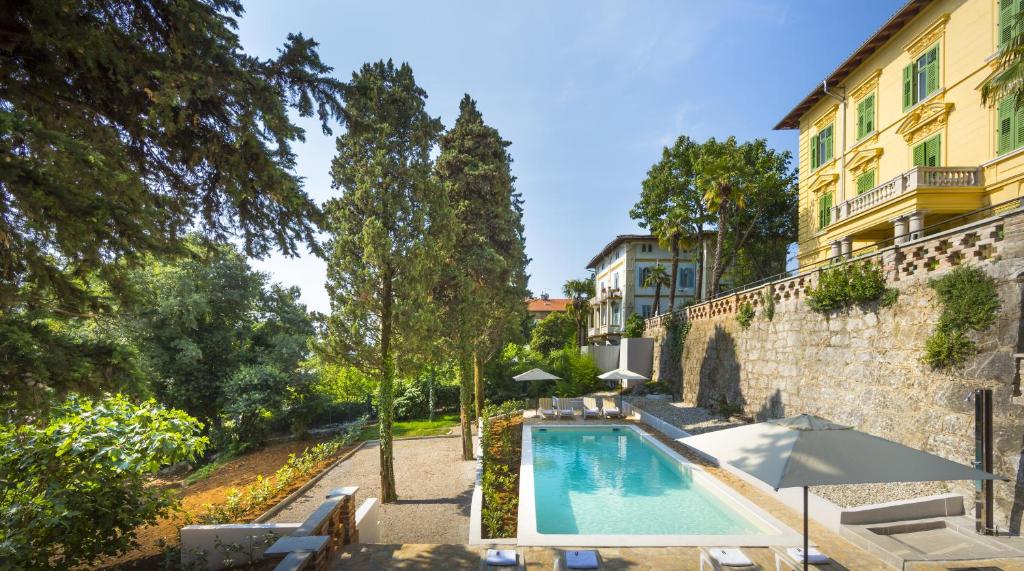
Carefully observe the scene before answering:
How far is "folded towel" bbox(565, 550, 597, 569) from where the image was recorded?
5.54 meters

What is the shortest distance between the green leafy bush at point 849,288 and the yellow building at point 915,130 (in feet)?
3.94

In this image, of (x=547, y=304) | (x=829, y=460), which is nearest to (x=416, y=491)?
(x=829, y=460)

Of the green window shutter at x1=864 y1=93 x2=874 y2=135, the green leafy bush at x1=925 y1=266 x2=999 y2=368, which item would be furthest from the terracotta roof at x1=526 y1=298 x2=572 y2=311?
the green leafy bush at x1=925 y1=266 x2=999 y2=368

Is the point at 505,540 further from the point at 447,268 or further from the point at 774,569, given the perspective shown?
the point at 447,268

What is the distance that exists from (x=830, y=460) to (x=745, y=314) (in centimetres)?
1452

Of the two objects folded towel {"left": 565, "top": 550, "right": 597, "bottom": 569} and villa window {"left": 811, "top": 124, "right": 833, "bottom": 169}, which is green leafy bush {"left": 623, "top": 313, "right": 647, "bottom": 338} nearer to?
villa window {"left": 811, "top": 124, "right": 833, "bottom": 169}

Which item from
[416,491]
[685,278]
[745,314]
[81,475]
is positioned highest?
[685,278]

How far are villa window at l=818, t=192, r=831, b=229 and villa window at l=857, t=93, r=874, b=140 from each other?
8.95ft

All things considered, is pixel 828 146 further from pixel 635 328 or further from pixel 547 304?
pixel 547 304

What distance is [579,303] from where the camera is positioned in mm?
42500

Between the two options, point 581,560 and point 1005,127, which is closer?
point 581,560

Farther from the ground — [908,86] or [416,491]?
[908,86]

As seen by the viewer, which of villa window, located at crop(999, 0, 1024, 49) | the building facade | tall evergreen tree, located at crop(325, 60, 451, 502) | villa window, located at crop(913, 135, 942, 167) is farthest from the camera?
the building facade

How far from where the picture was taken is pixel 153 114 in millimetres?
4473
